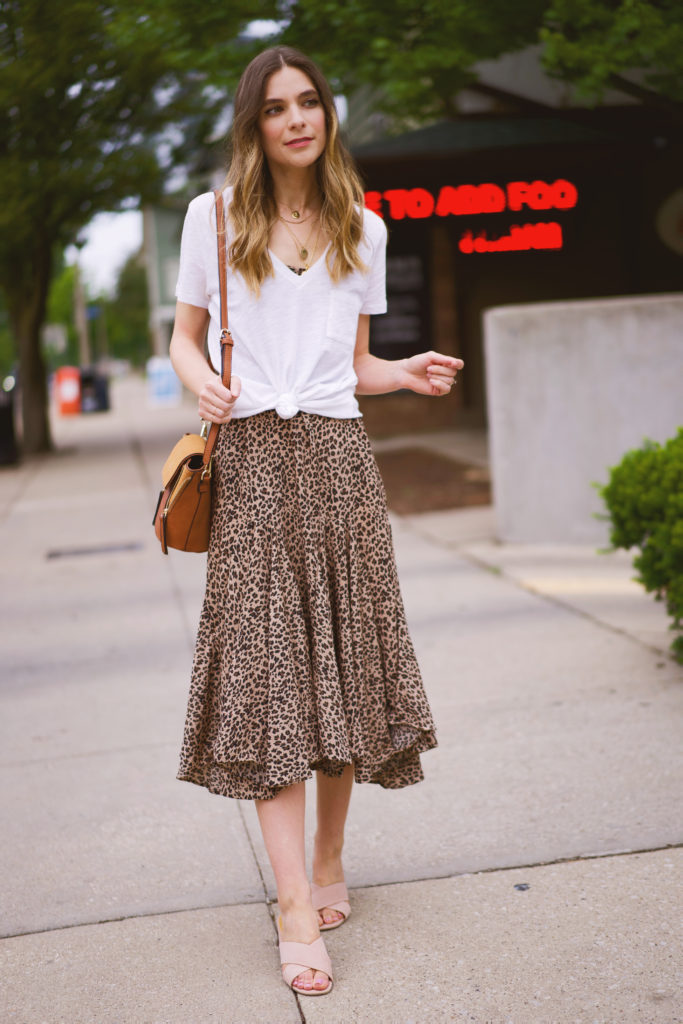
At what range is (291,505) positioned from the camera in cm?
275

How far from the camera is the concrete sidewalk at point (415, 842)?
2.64 meters

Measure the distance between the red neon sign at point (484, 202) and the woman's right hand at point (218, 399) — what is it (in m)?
10.5

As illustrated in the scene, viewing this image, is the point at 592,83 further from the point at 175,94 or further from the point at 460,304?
the point at 175,94

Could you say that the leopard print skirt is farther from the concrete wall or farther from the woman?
the concrete wall

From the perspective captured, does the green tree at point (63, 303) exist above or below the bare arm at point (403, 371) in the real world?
above

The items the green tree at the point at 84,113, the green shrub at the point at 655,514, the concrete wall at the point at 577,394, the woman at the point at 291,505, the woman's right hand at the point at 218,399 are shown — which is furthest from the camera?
the concrete wall at the point at 577,394

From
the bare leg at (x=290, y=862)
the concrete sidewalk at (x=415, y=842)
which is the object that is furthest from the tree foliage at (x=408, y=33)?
the bare leg at (x=290, y=862)

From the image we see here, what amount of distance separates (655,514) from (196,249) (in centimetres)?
276

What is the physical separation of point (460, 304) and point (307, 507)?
45.3ft

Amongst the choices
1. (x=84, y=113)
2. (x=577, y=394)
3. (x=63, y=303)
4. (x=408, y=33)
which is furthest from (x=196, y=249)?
(x=63, y=303)

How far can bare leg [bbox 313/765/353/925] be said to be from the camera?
9.59ft

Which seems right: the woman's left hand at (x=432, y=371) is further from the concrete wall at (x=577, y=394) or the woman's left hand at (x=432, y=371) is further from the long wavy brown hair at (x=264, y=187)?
the concrete wall at (x=577, y=394)

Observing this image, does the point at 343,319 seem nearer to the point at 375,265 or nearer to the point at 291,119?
the point at 375,265

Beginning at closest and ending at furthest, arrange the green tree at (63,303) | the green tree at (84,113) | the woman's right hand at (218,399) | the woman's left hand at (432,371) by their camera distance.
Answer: the woman's right hand at (218,399) → the woman's left hand at (432,371) → the green tree at (84,113) → the green tree at (63,303)
